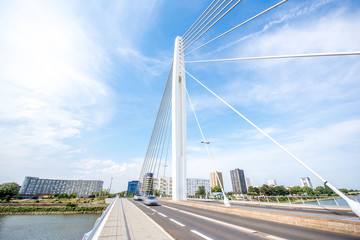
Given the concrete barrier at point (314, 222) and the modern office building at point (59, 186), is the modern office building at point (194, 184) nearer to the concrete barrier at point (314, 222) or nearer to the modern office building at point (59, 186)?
the modern office building at point (59, 186)

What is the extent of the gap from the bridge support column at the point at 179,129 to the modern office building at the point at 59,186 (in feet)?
532

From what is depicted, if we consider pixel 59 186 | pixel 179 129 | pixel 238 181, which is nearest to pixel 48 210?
pixel 179 129

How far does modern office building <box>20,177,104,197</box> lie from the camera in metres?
139

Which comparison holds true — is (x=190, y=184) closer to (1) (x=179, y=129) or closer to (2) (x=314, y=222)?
(1) (x=179, y=129)

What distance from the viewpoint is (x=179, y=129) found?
2020 cm

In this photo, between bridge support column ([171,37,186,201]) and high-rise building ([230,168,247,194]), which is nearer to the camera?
bridge support column ([171,37,186,201])

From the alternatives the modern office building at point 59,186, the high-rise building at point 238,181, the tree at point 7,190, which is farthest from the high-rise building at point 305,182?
the modern office building at point 59,186

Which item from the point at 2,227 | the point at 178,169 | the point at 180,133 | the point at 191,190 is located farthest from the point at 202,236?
the point at 191,190

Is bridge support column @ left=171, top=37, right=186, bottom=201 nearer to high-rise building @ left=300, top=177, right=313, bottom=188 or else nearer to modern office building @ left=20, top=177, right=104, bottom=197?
high-rise building @ left=300, top=177, right=313, bottom=188

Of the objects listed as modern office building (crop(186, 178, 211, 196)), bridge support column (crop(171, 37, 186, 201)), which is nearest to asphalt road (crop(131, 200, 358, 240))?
bridge support column (crop(171, 37, 186, 201))

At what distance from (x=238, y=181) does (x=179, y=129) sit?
122 m

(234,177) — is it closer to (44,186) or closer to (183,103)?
(183,103)

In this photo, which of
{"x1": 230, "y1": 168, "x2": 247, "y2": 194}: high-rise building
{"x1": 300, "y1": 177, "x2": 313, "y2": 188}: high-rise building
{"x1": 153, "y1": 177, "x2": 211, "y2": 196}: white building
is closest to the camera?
{"x1": 230, "y1": 168, "x2": 247, "y2": 194}: high-rise building

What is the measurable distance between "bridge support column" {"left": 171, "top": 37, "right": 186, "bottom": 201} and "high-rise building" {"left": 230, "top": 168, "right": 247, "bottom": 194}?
119 m
